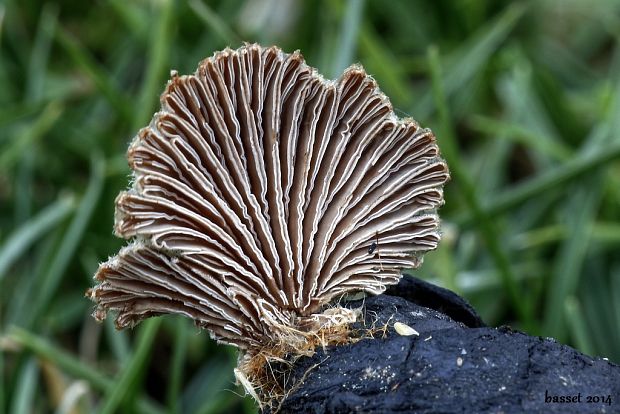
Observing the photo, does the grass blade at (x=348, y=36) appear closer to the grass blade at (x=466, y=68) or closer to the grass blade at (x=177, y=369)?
the grass blade at (x=466, y=68)

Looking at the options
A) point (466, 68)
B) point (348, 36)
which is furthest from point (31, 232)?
point (466, 68)

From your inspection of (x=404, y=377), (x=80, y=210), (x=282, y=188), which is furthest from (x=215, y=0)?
(x=404, y=377)

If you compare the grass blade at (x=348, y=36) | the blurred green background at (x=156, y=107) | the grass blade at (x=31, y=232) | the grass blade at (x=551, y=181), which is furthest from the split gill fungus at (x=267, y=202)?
the grass blade at (x=348, y=36)

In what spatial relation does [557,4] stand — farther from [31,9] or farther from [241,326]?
[241,326]

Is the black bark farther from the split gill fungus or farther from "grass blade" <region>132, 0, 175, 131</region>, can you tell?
"grass blade" <region>132, 0, 175, 131</region>

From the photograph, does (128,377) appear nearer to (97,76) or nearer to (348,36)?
(97,76)

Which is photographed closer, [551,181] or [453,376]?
[453,376]

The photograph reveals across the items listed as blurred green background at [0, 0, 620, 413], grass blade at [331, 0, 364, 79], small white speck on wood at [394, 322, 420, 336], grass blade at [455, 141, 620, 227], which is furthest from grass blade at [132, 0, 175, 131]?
small white speck on wood at [394, 322, 420, 336]
